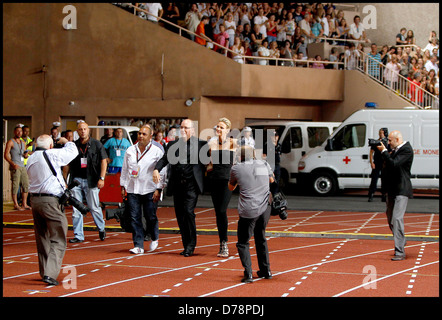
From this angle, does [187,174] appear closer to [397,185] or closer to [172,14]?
[397,185]

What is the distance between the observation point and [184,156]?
1141 centimetres

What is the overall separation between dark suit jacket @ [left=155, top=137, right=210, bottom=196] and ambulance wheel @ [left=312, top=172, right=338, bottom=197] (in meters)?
11.2

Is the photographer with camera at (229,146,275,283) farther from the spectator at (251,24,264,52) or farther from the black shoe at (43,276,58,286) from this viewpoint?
the spectator at (251,24,264,52)

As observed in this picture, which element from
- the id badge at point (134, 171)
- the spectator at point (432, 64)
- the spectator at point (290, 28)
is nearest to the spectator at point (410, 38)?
the spectator at point (432, 64)

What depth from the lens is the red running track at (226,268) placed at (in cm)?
877

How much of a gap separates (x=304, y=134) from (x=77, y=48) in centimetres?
871

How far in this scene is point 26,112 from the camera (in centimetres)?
2720

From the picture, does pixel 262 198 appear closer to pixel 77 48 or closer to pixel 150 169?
pixel 150 169

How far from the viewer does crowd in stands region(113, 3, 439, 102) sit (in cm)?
2669

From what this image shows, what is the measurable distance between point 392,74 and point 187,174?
17.1m

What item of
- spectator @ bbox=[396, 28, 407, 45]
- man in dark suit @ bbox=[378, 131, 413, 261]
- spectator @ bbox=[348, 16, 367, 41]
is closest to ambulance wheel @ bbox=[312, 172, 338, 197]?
spectator @ bbox=[348, 16, 367, 41]

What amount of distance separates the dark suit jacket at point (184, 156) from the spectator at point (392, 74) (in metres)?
16.8

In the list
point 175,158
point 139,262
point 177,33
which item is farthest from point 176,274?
point 177,33

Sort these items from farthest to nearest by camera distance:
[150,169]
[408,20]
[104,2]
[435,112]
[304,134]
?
[408,20]
[104,2]
[304,134]
[435,112]
[150,169]
